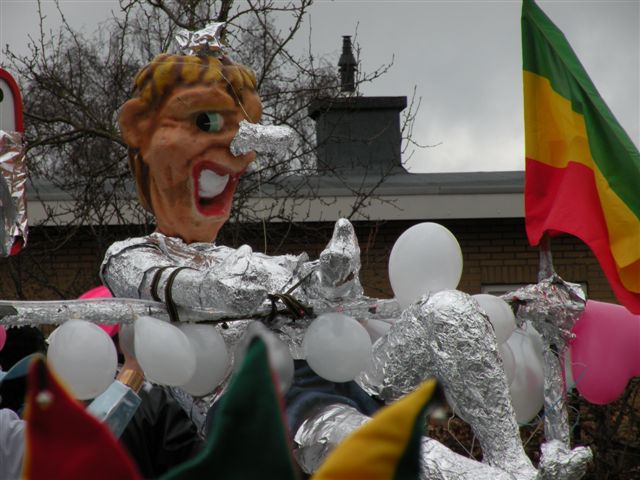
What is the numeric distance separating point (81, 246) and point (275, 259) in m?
5.42

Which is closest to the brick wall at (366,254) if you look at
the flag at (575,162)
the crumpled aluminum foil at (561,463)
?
the flag at (575,162)

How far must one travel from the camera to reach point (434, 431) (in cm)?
746

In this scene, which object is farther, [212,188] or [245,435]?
[212,188]

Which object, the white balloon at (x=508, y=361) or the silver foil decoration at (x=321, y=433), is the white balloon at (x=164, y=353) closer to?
the silver foil decoration at (x=321, y=433)

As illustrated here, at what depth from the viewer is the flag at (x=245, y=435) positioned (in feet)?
4.17

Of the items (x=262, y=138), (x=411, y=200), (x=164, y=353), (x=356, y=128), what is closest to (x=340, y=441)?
(x=164, y=353)

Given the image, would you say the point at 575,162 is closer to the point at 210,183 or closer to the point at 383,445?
the point at 210,183

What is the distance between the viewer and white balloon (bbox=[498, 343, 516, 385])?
130 inches

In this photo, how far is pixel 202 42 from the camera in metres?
3.50

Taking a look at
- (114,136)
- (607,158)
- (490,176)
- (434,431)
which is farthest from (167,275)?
(490,176)

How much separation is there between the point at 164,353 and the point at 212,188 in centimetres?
78

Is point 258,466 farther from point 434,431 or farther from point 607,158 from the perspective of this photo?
point 434,431

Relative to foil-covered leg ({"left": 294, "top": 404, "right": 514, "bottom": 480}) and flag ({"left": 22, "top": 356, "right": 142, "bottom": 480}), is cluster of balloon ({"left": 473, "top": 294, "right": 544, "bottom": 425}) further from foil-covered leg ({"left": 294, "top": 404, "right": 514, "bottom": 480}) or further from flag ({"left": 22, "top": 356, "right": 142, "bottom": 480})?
flag ({"left": 22, "top": 356, "right": 142, "bottom": 480})

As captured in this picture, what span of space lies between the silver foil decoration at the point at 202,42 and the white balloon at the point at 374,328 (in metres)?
0.91
